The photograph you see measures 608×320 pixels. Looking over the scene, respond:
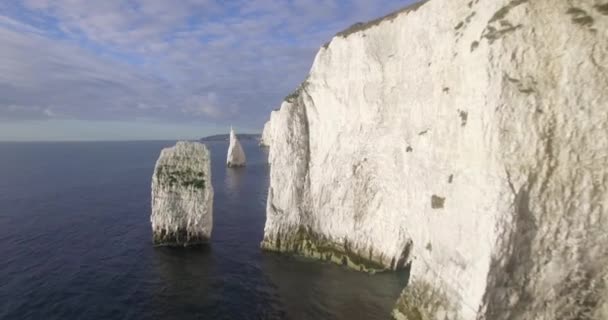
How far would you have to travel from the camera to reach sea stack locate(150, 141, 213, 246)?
Result: 38.2m

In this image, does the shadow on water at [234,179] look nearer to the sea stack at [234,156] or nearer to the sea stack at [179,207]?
the sea stack at [234,156]

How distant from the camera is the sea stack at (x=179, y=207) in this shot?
38.2 m

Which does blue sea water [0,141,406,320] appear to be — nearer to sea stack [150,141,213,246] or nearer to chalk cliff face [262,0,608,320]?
sea stack [150,141,213,246]

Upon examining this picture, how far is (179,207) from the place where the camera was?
1507 inches

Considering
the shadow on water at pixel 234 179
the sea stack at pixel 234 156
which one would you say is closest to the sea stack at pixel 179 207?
the shadow on water at pixel 234 179

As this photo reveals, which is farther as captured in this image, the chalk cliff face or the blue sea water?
the blue sea water

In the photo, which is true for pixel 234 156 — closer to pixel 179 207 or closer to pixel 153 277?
pixel 179 207

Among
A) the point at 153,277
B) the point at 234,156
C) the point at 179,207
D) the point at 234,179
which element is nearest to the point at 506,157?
the point at 153,277

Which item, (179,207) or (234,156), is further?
(234,156)

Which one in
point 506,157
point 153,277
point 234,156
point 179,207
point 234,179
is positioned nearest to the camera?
point 506,157

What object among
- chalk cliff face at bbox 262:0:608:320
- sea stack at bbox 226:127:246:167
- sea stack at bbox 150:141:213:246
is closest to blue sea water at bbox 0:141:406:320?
sea stack at bbox 150:141:213:246

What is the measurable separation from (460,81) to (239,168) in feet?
297

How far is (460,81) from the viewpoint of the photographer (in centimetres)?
2145

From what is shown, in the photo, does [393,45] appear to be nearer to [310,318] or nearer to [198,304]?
[310,318]
